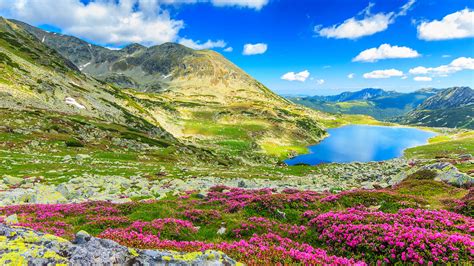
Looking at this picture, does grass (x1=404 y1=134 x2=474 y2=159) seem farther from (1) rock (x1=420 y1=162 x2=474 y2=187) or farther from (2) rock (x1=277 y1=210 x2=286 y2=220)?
(2) rock (x1=277 y1=210 x2=286 y2=220)

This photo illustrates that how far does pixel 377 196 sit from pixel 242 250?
12950mm

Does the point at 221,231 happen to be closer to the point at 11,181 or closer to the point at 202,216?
the point at 202,216

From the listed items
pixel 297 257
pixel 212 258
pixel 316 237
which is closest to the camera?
pixel 212 258

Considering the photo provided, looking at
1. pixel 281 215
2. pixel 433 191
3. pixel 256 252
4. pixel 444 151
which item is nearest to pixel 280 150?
pixel 444 151

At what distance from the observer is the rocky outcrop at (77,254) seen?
623 centimetres

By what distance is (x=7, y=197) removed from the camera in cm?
2223

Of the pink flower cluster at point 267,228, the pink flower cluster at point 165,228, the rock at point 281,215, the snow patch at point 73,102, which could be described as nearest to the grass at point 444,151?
the rock at point 281,215

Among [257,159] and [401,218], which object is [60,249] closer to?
[401,218]

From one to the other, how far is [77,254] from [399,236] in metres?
10.8

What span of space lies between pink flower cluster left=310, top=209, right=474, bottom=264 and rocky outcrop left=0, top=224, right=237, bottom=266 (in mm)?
6078

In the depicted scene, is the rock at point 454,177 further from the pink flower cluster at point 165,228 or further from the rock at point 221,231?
the pink flower cluster at point 165,228

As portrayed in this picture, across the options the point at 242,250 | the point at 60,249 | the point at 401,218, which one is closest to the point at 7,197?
the point at 60,249

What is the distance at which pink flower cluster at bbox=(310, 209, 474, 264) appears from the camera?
9680 mm

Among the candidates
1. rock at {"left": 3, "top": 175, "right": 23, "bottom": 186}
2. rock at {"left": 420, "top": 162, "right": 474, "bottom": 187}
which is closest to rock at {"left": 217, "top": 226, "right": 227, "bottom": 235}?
rock at {"left": 420, "top": 162, "right": 474, "bottom": 187}
